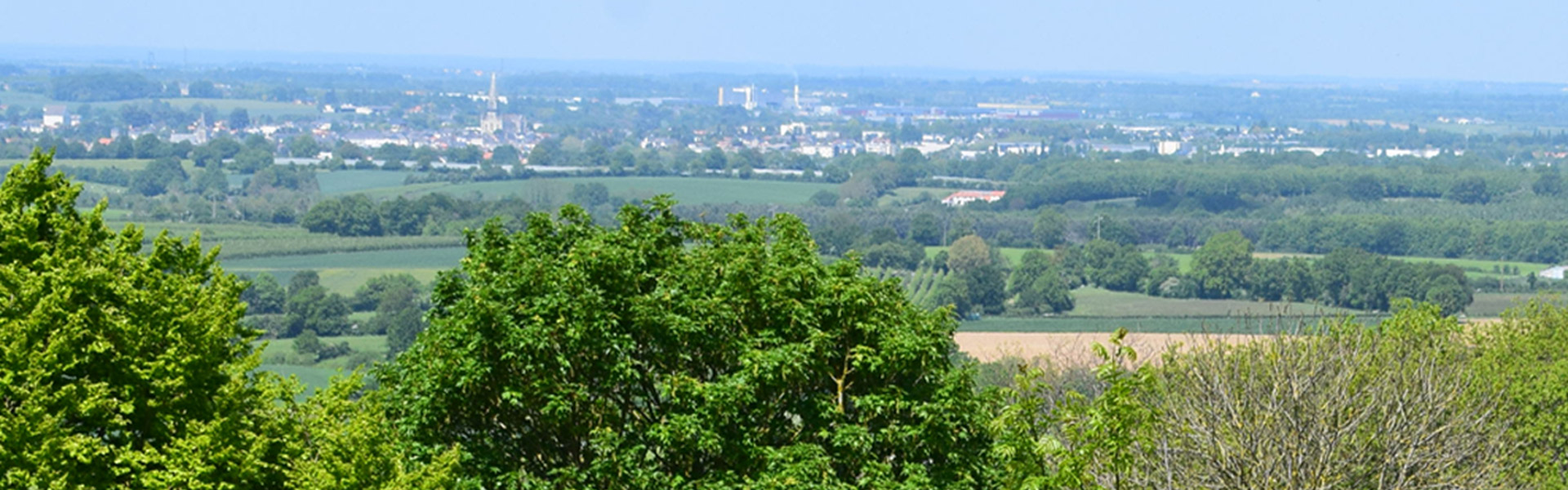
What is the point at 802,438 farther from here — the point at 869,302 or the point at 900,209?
the point at 900,209

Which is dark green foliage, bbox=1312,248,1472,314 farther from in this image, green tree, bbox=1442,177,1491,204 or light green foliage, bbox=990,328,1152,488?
light green foliage, bbox=990,328,1152,488

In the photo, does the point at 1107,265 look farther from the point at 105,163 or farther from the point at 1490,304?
the point at 105,163

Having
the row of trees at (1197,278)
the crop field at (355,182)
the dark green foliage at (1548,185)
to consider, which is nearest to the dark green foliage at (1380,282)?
the row of trees at (1197,278)

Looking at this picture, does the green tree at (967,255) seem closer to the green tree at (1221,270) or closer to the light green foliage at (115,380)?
the green tree at (1221,270)

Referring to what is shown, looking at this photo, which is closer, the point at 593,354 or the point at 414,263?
the point at 593,354

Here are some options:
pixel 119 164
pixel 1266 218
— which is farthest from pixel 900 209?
pixel 119 164

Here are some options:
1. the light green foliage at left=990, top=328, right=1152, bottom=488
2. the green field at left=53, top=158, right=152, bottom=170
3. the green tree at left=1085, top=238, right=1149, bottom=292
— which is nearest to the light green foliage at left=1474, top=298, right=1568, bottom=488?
the light green foliage at left=990, top=328, right=1152, bottom=488
